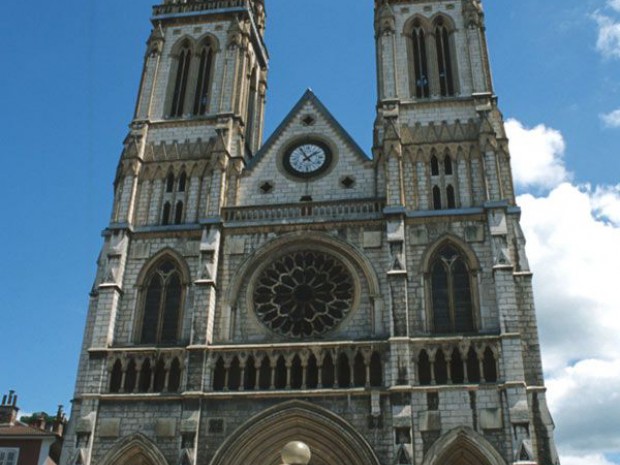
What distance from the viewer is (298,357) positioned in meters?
24.9

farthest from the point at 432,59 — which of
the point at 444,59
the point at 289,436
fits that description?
the point at 289,436

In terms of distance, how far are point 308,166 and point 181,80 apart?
27.3ft

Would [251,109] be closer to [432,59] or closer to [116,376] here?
[432,59]

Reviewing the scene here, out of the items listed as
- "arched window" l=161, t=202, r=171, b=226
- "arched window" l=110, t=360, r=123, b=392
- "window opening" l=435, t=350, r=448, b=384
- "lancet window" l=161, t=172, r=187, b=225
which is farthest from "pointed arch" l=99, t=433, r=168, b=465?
"window opening" l=435, t=350, r=448, b=384

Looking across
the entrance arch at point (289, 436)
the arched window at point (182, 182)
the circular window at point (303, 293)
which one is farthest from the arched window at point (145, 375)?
the arched window at point (182, 182)

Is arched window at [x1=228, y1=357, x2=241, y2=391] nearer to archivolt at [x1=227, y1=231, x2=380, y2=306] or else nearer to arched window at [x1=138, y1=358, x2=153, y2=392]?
archivolt at [x1=227, y1=231, x2=380, y2=306]

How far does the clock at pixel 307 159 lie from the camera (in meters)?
29.8

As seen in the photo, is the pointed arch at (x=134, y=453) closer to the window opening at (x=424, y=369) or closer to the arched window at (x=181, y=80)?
the window opening at (x=424, y=369)

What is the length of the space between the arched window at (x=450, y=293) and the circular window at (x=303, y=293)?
3167 mm

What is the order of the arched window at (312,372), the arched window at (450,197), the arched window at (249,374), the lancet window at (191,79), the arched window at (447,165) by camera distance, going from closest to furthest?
1. the arched window at (312,372)
2. the arched window at (249,374)
3. the arched window at (450,197)
4. the arched window at (447,165)
5. the lancet window at (191,79)

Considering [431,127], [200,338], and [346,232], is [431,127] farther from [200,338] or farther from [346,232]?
[200,338]

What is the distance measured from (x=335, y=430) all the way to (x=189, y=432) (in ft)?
16.4

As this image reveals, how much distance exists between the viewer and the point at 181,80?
110 feet

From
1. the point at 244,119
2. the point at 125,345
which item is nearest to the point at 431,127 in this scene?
the point at 244,119
